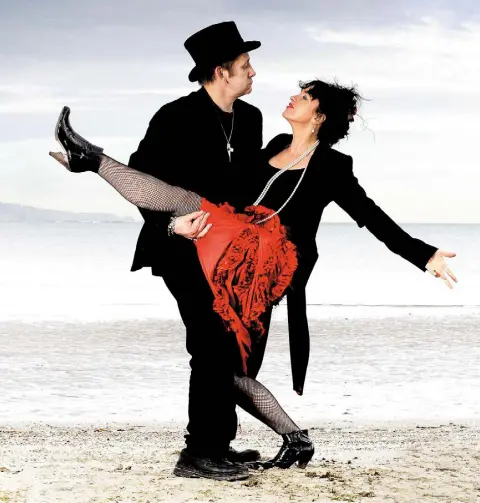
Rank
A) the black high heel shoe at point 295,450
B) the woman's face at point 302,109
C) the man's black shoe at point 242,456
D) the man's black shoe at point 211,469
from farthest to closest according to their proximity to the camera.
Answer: the man's black shoe at point 242,456 → the black high heel shoe at point 295,450 → the man's black shoe at point 211,469 → the woman's face at point 302,109

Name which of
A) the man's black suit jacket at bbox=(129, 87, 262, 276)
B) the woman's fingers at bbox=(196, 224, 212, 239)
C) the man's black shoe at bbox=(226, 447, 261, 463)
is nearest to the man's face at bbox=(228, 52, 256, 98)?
the man's black suit jacket at bbox=(129, 87, 262, 276)

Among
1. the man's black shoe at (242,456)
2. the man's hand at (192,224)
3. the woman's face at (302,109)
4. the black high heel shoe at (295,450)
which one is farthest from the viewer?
the man's black shoe at (242,456)

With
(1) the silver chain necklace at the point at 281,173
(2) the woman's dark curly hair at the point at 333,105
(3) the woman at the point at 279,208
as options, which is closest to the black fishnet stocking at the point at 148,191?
(3) the woman at the point at 279,208

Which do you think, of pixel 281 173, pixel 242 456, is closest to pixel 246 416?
pixel 242 456

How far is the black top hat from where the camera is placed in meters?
4.42

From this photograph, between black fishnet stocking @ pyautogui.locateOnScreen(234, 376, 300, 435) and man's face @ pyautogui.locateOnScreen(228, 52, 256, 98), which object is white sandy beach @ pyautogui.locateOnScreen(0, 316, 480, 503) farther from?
man's face @ pyautogui.locateOnScreen(228, 52, 256, 98)

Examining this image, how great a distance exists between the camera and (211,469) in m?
4.53

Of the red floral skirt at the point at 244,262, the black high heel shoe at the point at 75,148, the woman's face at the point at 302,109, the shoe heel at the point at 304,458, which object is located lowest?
the shoe heel at the point at 304,458

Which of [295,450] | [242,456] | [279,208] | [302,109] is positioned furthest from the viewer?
[242,456]

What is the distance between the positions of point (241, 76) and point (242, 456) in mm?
1825

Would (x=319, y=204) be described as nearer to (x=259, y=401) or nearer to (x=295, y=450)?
(x=259, y=401)

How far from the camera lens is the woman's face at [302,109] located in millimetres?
4406

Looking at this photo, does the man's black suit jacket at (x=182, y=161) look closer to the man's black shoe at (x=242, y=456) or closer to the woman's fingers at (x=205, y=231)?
the woman's fingers at (x=205, y=231)

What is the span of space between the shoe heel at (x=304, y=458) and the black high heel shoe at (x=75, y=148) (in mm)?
1604
